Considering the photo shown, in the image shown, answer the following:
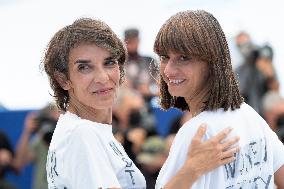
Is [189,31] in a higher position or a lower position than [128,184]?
higher

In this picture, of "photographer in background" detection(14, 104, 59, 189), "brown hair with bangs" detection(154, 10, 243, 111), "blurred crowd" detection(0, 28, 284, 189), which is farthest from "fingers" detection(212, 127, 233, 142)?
"photographer in background" detection(14, 104, 59, 189)

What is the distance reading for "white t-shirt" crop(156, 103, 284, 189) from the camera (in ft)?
9.42

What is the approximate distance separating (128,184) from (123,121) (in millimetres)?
3106

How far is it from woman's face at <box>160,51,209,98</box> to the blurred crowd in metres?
2.07

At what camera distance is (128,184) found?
10.2 feet

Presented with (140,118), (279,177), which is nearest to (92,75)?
(279,177)

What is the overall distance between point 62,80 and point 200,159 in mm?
708

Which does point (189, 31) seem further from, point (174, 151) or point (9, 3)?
point (9, 3)

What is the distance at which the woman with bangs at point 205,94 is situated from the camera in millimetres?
2859

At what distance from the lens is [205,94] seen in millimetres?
2949

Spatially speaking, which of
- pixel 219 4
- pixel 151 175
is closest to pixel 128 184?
pixel 151 175

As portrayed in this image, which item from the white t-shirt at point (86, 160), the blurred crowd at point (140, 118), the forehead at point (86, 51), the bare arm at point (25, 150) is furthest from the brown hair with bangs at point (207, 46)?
the bare arm at point (25, 150)

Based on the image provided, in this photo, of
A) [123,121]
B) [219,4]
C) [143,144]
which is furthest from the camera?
[219,4]

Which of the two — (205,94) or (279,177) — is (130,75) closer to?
(279,177)
